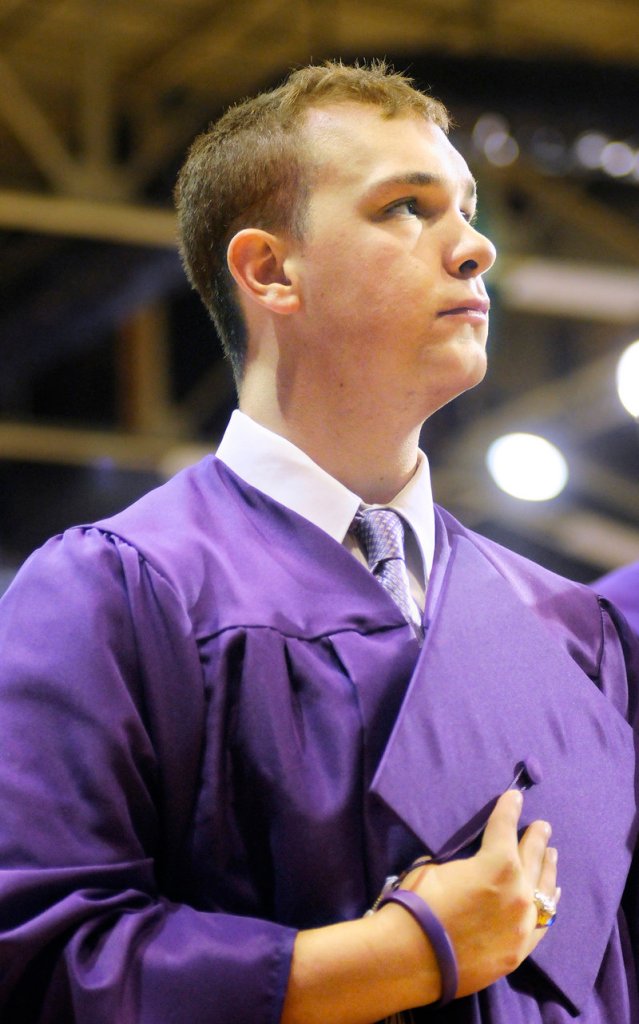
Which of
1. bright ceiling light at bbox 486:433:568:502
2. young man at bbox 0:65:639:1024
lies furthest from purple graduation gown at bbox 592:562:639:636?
bright ceiling light at bbox 486:433:568:502

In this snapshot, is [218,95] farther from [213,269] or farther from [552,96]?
[213,269]

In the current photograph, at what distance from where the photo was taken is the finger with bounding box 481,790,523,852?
1366 millimetres

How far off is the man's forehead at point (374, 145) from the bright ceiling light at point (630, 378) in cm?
298

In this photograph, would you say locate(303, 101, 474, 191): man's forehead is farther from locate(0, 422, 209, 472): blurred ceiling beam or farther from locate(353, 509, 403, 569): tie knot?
locate(0, 422, 209, 472): blurred ceiling beam

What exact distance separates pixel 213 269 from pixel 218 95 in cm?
452

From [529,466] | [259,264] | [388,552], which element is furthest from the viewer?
[529,466]

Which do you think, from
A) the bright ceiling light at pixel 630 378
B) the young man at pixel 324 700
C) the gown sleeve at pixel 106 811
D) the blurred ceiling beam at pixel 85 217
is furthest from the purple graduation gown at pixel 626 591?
the blurred ceiling beam at pixel 85 217

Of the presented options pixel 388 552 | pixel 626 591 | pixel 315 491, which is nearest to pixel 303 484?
pixel 315 491

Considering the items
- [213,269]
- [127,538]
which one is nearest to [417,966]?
[127,538]

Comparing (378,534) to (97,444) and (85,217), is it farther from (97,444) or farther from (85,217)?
(97,444)

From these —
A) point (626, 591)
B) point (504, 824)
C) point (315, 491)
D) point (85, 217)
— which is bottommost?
point (504, 824)

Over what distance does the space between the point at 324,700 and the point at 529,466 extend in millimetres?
5528

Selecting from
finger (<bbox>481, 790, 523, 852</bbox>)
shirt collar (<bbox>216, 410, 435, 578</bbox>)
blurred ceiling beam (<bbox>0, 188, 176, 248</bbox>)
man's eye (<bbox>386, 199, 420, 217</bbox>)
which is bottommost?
finger (<bbox>481, 790, 523, 852</bbox>)

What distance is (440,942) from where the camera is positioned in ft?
4.29
